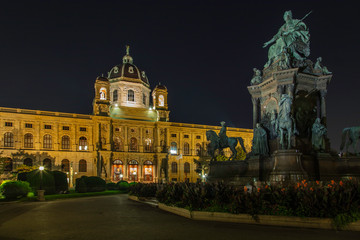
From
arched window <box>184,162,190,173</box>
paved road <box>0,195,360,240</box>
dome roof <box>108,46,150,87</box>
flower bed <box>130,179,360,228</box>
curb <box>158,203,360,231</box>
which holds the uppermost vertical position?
dome roof <box>108,46,150,87</box>

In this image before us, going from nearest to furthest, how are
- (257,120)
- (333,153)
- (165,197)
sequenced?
(165,197) → (333,153) → (257,120)

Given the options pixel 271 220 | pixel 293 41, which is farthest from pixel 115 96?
pixel 271 220

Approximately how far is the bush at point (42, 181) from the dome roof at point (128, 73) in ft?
154

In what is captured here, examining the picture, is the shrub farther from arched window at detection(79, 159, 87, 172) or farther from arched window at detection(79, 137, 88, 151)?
arched window at detection(79, 137, 88, 151)

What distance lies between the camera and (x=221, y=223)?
9750mm

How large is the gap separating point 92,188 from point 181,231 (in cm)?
2984

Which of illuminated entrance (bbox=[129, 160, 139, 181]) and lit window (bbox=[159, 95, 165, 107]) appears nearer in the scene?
illuminated entrance (bbox=[129, 160, 139, 181])

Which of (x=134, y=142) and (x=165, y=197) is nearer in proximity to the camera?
(x=165, y=197)

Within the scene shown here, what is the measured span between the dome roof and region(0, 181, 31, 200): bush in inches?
2064

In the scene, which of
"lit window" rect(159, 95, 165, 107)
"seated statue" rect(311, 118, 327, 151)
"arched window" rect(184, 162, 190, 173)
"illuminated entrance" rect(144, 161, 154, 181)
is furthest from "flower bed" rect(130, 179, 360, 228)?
"arched window" rect(184, 162, 190, 173)

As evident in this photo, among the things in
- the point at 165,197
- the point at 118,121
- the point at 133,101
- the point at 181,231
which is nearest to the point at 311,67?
the point at 165,197

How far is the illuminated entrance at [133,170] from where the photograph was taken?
226 feet

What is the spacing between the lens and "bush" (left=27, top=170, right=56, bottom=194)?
2851 cm

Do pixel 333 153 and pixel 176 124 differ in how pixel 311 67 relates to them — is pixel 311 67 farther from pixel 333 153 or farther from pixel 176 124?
pixel 176 124
